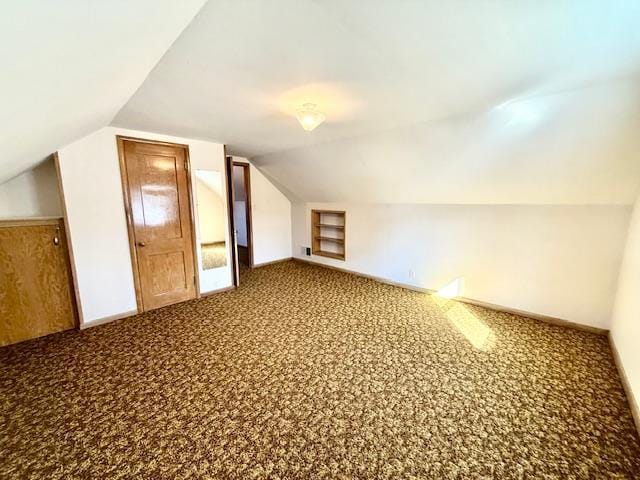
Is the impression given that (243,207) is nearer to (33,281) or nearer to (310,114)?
(33,281)

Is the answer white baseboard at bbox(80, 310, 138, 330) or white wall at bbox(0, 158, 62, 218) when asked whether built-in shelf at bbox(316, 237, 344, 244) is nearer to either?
white baseboard at bbox(80, 310, 138, 330)

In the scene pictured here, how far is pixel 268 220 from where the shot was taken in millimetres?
5754

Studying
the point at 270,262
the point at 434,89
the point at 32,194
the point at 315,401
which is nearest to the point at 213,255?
the point at 270,262

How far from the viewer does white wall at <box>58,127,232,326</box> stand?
2873mm

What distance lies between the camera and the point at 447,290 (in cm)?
389

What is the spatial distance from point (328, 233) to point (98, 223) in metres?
3.72

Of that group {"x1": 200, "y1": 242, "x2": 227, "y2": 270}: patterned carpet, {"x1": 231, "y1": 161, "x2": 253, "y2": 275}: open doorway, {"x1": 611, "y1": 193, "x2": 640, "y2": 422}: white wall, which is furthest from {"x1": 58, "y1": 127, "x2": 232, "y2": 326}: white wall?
{"x1": 611, "y1": 193, "x2": 640, "y2": 422}: white wall

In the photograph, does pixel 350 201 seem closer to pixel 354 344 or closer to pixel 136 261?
pixel 354 344

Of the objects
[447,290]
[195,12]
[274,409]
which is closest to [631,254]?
[447,290]

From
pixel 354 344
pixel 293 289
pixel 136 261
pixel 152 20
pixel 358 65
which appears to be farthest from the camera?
pixel 293 289

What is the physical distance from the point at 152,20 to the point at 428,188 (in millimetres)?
3289

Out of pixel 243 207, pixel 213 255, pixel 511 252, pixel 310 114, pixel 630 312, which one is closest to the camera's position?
pixel 630 312

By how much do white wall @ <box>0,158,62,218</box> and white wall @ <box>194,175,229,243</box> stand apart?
1.45 meters

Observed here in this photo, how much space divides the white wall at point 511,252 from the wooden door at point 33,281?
4.07m
